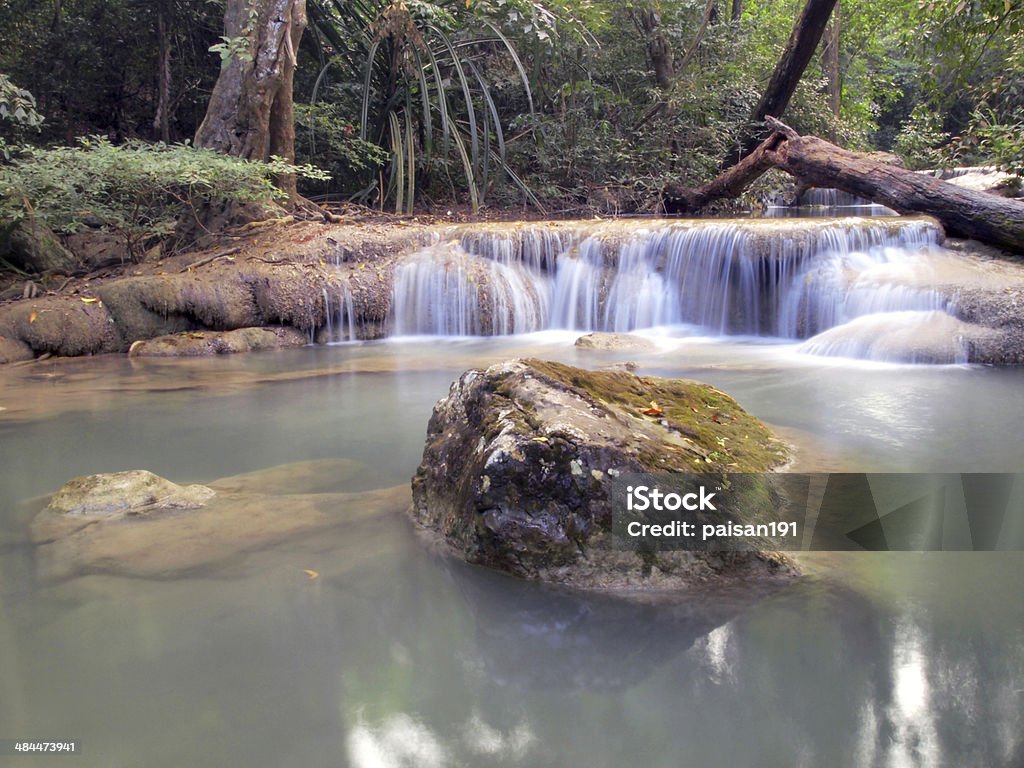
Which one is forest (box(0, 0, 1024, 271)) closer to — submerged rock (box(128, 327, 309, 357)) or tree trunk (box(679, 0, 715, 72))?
tree trunk (box(679, 0, 715, 72))

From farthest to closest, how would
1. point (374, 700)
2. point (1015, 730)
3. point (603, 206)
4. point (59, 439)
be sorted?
point (603, 206)
point (59, 439)
point (374, 700)
point (1015, 730)

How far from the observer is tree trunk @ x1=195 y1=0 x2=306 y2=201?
9672 millimetres

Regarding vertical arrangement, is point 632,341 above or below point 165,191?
below

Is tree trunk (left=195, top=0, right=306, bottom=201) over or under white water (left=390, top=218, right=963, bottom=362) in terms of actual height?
over

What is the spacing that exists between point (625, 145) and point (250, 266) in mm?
7244

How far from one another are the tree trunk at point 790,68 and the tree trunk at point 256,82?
6584 mm

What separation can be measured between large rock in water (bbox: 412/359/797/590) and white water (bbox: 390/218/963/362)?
5.77 meters

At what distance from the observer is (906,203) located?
379 inches

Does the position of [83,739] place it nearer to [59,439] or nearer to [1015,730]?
[1015,730]

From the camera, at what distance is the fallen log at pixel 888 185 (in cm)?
872

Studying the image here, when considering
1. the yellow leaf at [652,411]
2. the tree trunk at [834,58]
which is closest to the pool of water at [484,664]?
the yellow leaf at [652,411]

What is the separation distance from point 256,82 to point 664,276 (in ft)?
17.1

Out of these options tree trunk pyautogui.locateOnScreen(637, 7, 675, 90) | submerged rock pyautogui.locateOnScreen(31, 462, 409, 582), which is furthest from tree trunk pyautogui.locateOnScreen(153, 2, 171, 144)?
submerged rock pyautogui.locateOnScreen(31, 462, 409, 582)

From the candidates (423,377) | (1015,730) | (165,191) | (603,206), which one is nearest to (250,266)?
(165,191)
